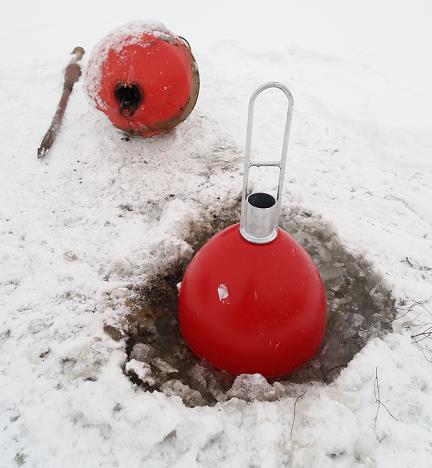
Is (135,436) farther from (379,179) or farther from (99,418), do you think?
(379,179)

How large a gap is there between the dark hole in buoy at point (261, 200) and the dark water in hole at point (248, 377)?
713 millimetres

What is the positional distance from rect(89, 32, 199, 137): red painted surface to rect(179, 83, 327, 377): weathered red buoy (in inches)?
54.1

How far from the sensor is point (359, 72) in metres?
4.80

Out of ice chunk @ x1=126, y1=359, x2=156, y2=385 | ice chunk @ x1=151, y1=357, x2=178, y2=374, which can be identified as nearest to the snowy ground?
ice chunk @ x1=126, y1=359, x2=156, y2=385

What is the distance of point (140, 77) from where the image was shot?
2.94m

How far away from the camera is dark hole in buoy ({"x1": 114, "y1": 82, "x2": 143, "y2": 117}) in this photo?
9.92 ft

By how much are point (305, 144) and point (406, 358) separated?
1961 millimetres

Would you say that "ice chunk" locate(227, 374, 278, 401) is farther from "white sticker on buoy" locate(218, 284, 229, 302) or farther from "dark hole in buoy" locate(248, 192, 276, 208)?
"dark hole in buoy" locate(248, 192, 276, 208)

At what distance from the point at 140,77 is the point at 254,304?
1778 millimetres

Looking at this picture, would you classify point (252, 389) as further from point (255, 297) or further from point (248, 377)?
point (255, 297)

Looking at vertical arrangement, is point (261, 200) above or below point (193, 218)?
above

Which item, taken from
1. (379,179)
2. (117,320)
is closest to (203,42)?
(379,179)

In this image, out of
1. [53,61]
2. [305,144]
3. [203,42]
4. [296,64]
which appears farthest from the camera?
[203,42]

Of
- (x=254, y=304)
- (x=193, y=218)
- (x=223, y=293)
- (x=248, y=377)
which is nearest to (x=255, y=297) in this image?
(x=254, y=304)
